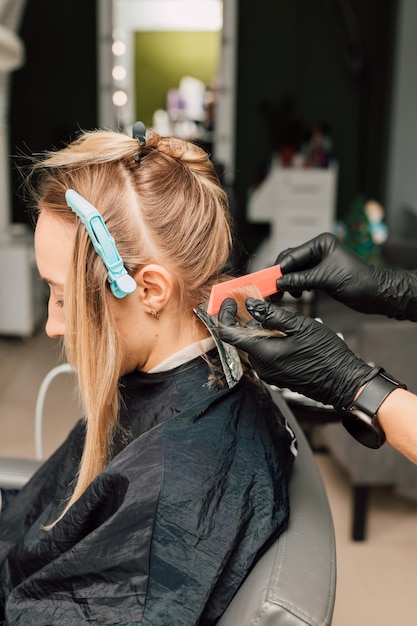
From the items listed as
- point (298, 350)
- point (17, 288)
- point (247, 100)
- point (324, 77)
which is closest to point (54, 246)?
point (298, 350)

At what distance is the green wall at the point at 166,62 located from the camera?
6430mm

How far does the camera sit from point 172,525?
3.14 ft

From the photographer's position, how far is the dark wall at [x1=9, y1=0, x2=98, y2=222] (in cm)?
577

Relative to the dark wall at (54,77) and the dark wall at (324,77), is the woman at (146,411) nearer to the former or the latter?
the dark wall at (324,77)

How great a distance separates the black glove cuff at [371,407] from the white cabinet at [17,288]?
12.0 feet

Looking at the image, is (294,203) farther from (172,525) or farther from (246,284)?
(172,525)

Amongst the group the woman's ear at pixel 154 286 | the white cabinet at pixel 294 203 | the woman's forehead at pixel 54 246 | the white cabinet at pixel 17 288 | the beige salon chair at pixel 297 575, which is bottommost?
the white cabinet at pixel 17 288

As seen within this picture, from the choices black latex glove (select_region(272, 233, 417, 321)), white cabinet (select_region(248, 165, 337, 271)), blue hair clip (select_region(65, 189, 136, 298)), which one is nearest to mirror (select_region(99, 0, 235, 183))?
white cabinet (select_region(248, 165, 337, 271))

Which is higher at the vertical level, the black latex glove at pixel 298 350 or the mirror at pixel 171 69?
the mirror at pixel 171 69

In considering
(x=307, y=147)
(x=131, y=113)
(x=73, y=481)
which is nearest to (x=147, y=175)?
(x=73, y=481)

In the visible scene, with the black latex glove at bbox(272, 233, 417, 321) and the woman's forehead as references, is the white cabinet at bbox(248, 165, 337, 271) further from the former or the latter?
the woman's forehead

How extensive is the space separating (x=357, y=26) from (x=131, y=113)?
204 cm

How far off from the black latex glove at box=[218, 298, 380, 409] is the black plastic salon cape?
0.12 metres

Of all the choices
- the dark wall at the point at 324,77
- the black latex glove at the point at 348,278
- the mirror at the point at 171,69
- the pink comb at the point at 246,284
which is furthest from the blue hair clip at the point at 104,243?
the mirror at the point at 171,69
